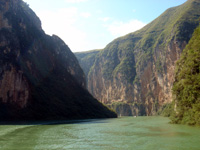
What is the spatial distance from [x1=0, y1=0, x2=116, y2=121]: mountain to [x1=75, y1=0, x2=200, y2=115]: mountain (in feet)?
169

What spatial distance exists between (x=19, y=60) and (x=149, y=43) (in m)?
109

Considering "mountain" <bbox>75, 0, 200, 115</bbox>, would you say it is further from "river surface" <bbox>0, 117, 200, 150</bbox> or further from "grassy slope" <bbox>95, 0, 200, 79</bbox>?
"river surface" <bbox>0, 117, 200, 150</bbox>

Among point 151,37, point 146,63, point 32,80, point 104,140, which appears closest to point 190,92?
point 104,140

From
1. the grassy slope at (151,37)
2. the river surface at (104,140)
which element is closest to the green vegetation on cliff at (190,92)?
the river surface at (104,140)

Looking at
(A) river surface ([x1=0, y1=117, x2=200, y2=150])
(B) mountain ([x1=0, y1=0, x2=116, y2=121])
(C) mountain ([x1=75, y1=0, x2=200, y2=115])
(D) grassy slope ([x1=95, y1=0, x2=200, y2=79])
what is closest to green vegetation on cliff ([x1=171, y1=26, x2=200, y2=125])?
(A) river surface ([x1=0, y1=117, x2=200, y2=150])

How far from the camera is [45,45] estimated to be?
338 ft

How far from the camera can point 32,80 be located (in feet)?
255

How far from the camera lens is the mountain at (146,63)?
13112 cm

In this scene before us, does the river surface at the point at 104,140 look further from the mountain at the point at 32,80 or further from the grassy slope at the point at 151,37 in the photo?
the grassy slope at the point at 151,37

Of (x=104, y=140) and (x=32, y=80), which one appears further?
(x=32, y=80)

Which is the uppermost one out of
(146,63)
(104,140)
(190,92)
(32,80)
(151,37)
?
(151,37)

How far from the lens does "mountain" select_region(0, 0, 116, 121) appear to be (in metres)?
67.1

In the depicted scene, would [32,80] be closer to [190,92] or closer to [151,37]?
[190,92]

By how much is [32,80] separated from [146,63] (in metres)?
98.7
